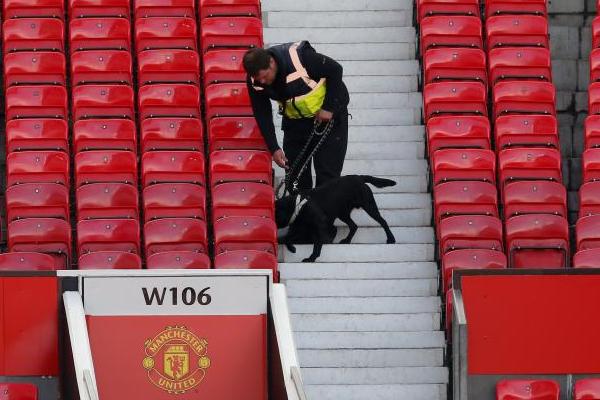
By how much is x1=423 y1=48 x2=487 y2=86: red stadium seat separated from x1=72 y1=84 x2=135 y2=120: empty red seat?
2435mm

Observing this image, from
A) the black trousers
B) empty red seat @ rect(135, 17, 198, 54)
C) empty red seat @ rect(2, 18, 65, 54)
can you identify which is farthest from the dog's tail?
empty red seat @ rect(2, 18, 65, 54)

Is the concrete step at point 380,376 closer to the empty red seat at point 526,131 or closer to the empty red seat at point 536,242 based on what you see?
the empty red seat at point 536,242

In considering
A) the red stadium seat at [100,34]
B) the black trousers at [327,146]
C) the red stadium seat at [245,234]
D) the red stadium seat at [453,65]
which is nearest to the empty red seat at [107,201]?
the red stadium seat at [245,234]

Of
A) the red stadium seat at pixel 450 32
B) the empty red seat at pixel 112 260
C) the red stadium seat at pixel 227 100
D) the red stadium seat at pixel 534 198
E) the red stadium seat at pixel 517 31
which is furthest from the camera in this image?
the red stadium seat at pixel 517 31

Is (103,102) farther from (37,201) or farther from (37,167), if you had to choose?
(37,201)

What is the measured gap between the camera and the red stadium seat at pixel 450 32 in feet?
58.2

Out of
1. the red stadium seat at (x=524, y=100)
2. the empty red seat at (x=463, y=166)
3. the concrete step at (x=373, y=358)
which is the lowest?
the concrete step at (x=373, y=358)

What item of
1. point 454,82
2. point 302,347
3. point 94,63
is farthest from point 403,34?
point 302,347

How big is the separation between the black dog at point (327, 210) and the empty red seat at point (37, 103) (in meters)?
2.16

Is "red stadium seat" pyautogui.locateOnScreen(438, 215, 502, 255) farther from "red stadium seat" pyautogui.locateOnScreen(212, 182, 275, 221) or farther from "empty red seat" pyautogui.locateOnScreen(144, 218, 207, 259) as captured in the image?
"empty red seat" pyautogui.locateOnScreen(144, 218, 207, 259)

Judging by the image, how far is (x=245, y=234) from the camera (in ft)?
52.0

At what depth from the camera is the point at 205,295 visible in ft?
45.6

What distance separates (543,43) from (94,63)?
3.71 metres

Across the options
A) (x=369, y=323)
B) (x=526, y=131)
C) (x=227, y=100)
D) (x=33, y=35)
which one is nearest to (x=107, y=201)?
Answer: (x=227, y=100)
